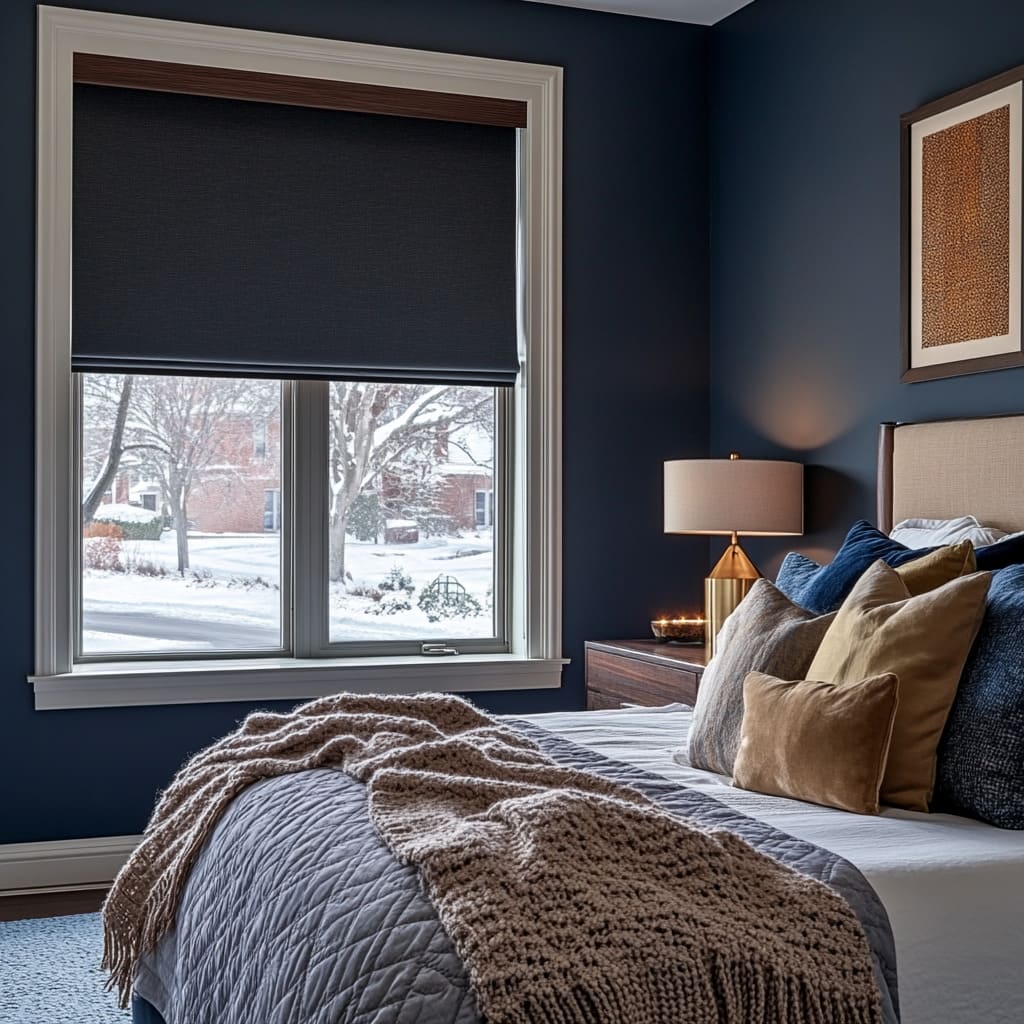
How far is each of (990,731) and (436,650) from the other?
2557 millimetres

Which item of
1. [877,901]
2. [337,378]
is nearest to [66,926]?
[337,378]

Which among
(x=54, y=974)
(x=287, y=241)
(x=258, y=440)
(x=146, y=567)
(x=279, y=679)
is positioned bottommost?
(x=54, y=974)

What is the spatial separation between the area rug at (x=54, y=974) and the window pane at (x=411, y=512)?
4.10 feet

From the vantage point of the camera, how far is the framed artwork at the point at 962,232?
124 inches

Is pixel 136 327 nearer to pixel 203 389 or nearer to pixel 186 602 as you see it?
pixel 203 389

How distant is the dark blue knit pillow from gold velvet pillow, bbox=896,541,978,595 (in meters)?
0.22

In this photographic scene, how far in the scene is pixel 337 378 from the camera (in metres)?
4.17

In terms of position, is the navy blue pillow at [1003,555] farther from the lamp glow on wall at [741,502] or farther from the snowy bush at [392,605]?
the snowy bush at [392,605]

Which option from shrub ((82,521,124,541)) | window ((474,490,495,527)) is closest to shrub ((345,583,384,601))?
window ((474,490,495,527))

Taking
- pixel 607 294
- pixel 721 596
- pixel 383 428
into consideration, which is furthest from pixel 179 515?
pixel 721 596

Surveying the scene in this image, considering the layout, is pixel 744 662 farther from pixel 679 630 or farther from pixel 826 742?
pixel 679 630

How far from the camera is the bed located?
60.1 inches

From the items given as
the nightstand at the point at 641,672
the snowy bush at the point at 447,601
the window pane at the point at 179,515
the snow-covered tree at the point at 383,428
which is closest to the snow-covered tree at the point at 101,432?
the window pane at the point at 179,515

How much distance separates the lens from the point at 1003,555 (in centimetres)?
242
